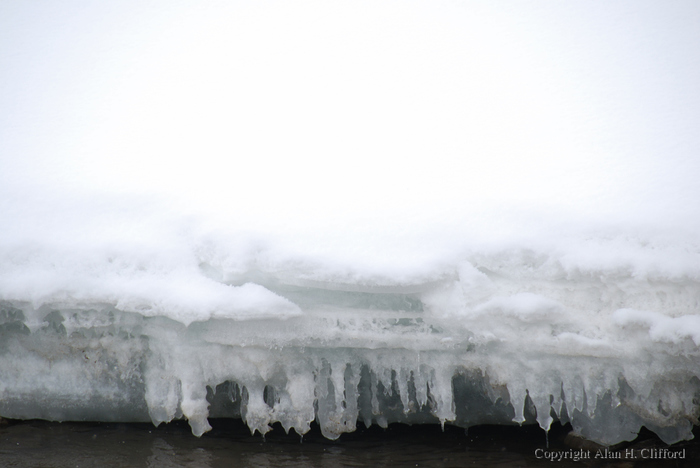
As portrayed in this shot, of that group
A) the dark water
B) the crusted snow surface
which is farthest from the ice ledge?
the dark water

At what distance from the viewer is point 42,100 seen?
3844 mm

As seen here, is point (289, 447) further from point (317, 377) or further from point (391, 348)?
point (391, 348)

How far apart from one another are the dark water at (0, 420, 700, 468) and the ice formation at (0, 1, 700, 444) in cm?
14

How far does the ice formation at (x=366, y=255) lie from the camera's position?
2256 mm

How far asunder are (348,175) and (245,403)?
5.34 feet

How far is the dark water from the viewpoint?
2.44 metres

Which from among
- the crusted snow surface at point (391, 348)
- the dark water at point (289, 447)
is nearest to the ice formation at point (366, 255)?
the crusted snow surface at point (391, 348)

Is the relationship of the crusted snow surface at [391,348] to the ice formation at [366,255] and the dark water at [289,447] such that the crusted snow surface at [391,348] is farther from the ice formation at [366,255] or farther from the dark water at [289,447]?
the dark water at [289,447]

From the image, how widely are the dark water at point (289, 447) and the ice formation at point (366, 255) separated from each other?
0.47 ft

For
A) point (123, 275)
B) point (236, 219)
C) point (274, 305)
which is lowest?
Result: point (274, 305)

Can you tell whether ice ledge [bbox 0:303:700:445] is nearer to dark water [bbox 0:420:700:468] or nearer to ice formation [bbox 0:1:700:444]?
ice formation [bbox 0:1:700:444]

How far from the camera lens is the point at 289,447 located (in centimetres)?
272

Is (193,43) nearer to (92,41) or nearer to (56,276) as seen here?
(92,41)

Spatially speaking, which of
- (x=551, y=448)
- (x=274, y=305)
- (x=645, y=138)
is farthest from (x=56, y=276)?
(x=645, y=138)
